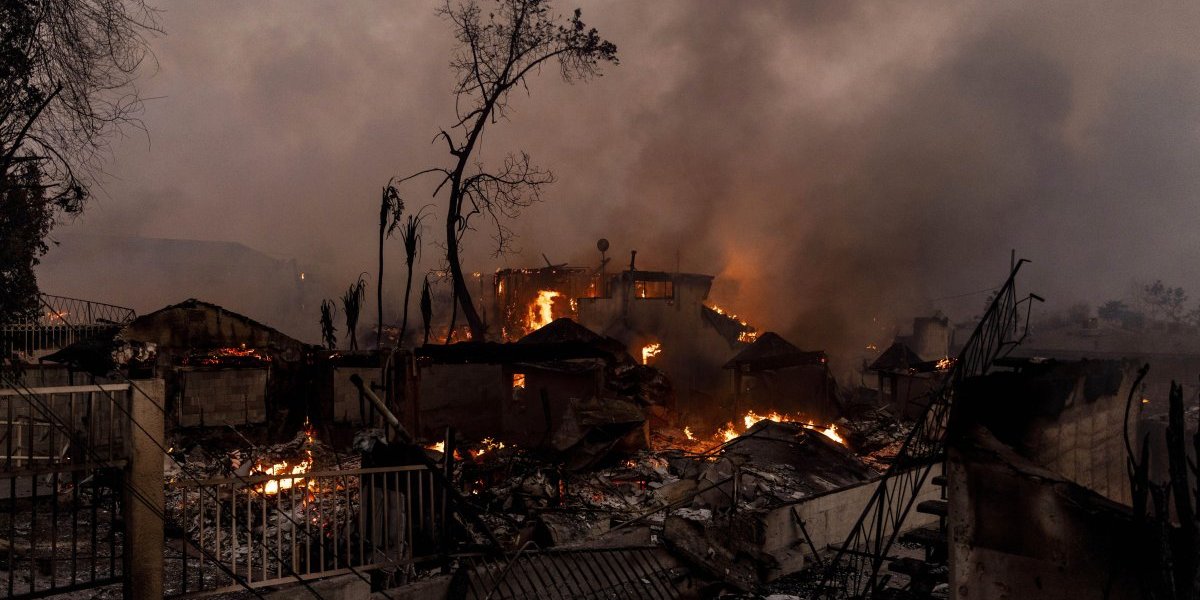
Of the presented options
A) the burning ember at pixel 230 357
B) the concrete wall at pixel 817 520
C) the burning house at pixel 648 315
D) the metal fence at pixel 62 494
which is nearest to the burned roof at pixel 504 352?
the burning ember at pixel 230 357

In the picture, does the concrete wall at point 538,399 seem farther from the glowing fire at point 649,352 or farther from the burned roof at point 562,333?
the glowing fire at point 649,352

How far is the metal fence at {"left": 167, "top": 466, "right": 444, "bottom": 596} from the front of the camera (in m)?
5.94

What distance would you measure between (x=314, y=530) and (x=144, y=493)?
16.4ft

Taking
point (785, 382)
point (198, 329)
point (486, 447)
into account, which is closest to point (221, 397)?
point (198, 329)

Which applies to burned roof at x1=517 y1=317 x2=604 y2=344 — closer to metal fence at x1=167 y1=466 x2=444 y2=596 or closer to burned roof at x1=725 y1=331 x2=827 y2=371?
burned roof at x1=725 y1=331 x2=827 y2=371

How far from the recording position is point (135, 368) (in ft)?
49.9

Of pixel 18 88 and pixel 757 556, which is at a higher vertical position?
pixel 18 88

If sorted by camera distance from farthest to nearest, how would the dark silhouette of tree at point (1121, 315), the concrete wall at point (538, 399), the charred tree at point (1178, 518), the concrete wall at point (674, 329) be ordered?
the dark silhouette of tree at point (1121, 315) → the concrete wall at point (674, 329) → the concrete wall at point (538, 399) → the charred tree at point (1178, 518)

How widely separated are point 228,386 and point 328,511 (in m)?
7.20

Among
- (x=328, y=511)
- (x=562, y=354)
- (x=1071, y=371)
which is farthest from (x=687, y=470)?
(x=1071, y=371)

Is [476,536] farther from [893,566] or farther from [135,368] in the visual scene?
[135,368]

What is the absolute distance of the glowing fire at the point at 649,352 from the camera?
124ft

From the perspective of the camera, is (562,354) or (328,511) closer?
(328,511)

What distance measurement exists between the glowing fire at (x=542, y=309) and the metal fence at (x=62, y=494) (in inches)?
1321
